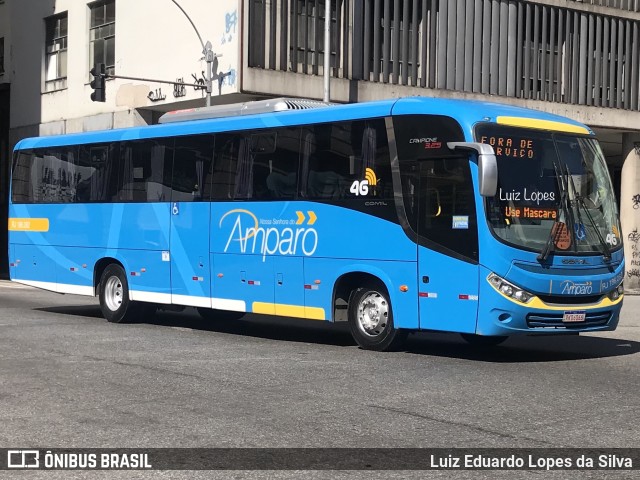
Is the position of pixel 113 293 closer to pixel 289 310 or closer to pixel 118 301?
pixel 118 301

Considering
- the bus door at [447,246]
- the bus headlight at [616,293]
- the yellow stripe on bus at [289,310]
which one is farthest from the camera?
the yellow stripe on bus at [289,310]

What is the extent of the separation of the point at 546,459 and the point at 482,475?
66 cm

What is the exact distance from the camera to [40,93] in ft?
132

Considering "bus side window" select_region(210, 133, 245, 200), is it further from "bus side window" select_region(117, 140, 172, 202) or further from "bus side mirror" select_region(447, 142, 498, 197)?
"bus side mirror" select_region(447, 142, 498, 197)

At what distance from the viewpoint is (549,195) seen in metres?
13.2

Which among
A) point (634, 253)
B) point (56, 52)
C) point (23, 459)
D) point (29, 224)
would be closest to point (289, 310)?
point (29, 224)

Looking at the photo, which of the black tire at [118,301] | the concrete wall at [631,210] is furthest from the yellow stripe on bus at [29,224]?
the concrete wall at [631,210]

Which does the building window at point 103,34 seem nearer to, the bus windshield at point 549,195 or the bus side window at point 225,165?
the bus side window at point 225,165

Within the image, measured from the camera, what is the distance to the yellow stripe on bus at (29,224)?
20.2 meters

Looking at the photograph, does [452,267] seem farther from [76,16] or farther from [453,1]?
[76,16]

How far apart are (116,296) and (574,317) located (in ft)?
27.5

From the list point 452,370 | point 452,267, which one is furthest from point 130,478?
point 452,267

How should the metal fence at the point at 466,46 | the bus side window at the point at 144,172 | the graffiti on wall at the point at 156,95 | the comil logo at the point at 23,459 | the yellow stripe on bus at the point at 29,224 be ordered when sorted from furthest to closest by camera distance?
1. the graffiti on wall at the point at 156,95
2. the metal fence at the point at 466,46
3. the yellow stripe on bus at the point at 29,224
4. the bus side window at the point at 144,172
5. the comil logo at the point at 23,459

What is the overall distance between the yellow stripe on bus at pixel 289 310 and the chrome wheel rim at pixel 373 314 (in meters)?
0.67
